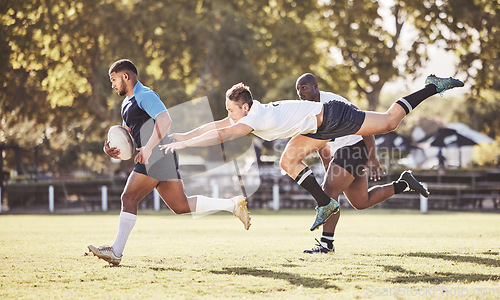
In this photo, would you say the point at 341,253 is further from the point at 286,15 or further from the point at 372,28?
the point at 286,15

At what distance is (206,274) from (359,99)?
102 feet

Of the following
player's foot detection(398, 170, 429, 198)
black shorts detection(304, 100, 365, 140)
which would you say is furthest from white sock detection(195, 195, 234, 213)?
player's foot detection(398, 170, 429, 198)

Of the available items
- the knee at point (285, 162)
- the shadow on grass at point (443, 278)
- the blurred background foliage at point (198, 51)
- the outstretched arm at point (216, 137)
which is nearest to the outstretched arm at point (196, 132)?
the outstretched arm at point (216, 137)

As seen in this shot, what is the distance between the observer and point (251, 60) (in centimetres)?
3762

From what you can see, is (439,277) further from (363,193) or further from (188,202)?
(188,202)

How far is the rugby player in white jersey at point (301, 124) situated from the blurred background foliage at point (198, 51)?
25.0 m

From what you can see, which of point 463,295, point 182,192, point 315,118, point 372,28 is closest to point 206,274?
point 182,192

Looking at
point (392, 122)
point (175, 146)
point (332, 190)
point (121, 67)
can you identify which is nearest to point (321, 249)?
point (332, 190)

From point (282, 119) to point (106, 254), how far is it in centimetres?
245

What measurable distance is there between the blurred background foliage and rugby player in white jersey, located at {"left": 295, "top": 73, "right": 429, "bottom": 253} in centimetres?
2399

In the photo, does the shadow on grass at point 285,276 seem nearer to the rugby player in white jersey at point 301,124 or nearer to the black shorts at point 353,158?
the rugby player in white jersey at point 301,124

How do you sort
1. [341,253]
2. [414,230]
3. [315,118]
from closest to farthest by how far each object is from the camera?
[315,118] → [341,253] → [414,230]

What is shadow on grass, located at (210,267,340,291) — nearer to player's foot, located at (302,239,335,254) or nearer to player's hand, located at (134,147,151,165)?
player's hand, located at (134,147,151,165)

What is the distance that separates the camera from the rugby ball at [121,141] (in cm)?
758
